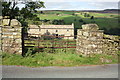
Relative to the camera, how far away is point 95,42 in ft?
27.2

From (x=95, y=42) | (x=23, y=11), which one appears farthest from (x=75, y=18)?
(x=95, y=42)

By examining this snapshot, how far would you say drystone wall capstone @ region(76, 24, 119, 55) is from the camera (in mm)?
8266

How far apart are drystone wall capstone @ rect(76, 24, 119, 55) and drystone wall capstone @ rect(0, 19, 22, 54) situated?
3797 millimetres

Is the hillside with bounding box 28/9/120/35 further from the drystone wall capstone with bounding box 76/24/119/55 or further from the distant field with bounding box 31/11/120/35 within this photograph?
the drystone wall capstone with bounding box 76/24/119/55

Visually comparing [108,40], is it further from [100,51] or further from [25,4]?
[25,4]

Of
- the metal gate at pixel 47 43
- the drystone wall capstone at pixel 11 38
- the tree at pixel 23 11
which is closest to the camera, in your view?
the drystone wall capstone at pixel 11 38

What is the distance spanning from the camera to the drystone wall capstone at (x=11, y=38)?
24.4ft

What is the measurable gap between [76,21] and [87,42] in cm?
6446

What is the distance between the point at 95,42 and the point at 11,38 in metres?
4.79

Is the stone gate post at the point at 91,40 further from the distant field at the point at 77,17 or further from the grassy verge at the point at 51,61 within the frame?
the distant field at the point at 77,17

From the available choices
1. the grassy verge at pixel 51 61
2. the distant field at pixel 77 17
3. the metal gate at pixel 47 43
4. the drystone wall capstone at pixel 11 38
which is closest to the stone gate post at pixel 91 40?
the grassy verge at pixel 51 61

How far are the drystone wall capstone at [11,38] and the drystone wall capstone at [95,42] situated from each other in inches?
150

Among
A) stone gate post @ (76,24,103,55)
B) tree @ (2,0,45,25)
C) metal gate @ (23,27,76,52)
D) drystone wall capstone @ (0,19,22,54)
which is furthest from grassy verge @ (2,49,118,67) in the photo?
tree @ (2,0,45,25)

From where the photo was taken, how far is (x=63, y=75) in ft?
18.3
